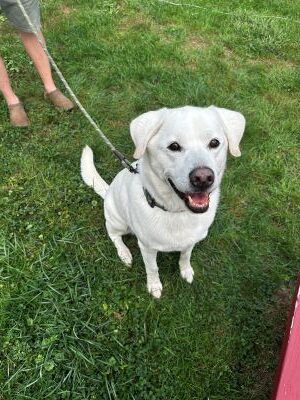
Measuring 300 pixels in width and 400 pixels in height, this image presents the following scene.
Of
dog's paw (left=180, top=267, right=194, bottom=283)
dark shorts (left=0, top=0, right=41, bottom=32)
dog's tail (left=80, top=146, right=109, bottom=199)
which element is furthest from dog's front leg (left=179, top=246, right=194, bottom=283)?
dark shorts (left=0, top=0, right=41, bottom=32)

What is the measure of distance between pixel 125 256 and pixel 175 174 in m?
1.19

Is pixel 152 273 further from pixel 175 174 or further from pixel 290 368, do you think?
pixel 290 368

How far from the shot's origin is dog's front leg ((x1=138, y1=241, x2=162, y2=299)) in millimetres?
2650

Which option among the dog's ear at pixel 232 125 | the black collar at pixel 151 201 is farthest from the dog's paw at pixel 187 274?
the dog's ear at pixel 232 125

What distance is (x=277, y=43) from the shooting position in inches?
185

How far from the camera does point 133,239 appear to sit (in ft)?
10.6

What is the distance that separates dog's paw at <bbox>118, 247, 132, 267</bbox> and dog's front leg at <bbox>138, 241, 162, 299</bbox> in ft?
0.74

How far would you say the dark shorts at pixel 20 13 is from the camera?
10.9ft

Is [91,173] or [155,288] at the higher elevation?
[91,173]

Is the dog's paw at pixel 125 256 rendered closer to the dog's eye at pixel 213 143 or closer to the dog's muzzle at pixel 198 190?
the dog's muzzle at pixel 198 190

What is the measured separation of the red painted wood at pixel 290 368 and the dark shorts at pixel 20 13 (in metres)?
2.98

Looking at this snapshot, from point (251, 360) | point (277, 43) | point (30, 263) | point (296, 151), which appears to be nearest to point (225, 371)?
point (251, 360)

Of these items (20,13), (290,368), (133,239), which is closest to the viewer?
(290,368)

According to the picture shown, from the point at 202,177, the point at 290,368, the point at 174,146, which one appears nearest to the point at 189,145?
the point at 174,146
